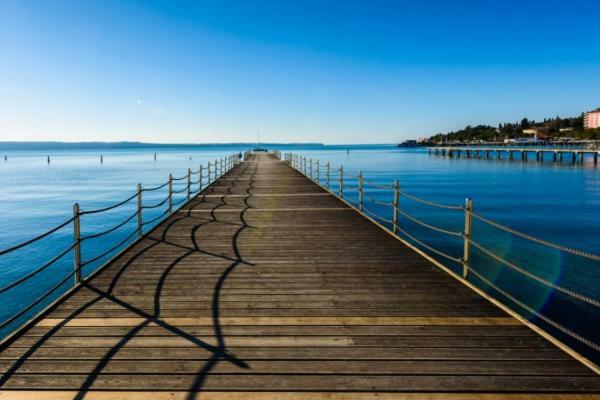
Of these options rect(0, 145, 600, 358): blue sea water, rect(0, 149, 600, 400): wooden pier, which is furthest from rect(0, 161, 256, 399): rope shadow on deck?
rect(0, 145, 600, 358): blue sea water

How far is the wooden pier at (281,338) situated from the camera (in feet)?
11.0

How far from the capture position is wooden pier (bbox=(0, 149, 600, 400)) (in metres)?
3.36

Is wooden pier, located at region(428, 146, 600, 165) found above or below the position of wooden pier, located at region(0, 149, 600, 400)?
above

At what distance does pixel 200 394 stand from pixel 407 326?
234 cm

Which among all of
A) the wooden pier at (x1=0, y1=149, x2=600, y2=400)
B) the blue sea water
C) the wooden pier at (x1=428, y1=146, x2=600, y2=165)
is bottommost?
the blue sea water

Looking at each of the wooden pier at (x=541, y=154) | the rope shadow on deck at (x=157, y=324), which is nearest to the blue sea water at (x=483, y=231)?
the rope shadow on deck at (x=157, y=324)

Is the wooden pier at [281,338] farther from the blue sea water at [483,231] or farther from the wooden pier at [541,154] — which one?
the wooden pier at [541,154]

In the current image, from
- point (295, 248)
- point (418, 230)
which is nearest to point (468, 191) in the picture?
point (418, 230)

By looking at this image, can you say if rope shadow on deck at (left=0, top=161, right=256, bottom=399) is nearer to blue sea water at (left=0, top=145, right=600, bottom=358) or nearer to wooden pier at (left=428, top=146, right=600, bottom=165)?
Result: blue sea water at (left=0, top=145, right=600, bottom=358)

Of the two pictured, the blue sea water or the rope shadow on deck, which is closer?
the rope shadow on deck

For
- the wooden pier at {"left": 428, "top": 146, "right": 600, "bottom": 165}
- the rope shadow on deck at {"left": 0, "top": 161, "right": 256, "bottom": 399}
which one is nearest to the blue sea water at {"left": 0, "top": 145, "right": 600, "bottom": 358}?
the rope shadow on deck at {"left": 0, "top": 161, "right": 256, "bottom": 399}

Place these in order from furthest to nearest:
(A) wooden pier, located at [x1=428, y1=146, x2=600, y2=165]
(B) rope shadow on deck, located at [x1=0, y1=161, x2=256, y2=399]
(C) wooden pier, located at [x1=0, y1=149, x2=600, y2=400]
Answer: (A) wooden pier, located at [x1=428, y1=146, x2=600, y2=165], (B) rope shadow on deck, located at [x1=0, y1=161, x2=256, y2=399], (C) wooden pier, located at [x1=0, y1=149, x2=600, y2=400]

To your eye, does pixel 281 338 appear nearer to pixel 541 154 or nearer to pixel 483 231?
pixel 483 231

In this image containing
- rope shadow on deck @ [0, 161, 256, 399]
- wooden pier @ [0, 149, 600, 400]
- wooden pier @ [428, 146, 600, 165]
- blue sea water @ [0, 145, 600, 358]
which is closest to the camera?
wooden pier @ [0, 149, 600, 400]
